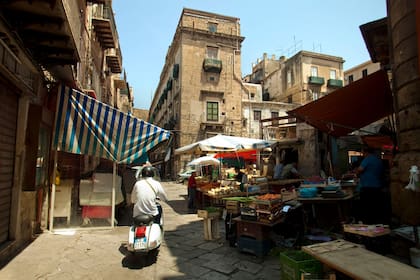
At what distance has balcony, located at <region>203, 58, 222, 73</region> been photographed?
91.8 ft

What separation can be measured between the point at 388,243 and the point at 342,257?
194cm

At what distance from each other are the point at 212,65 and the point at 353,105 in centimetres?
2285

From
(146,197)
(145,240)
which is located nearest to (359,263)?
(145,240)

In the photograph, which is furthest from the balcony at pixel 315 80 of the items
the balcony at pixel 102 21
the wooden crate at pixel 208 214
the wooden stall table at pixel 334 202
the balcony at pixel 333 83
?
the wooden crate at pixel 208 214

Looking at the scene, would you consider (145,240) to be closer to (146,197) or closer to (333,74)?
(146,197)

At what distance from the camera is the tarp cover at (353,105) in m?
5.86

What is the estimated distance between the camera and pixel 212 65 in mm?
27984

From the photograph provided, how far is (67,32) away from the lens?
4941mm

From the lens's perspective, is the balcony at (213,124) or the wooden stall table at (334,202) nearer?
the wooden stall table at (334,202)

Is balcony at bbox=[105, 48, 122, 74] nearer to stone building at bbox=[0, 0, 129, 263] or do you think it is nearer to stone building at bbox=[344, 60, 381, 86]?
stone building at bbox=[0, 0, 129, 263]

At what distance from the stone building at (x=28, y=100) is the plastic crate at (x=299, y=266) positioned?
15.4 ft

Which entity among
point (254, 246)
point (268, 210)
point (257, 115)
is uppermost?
point (257, 115)

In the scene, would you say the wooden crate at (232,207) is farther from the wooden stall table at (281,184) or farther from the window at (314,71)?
the window at (314,71)

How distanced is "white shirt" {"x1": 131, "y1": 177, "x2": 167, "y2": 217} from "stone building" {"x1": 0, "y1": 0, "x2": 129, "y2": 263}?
7.47ft
